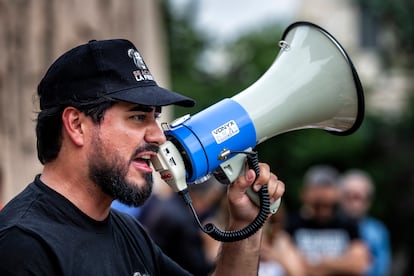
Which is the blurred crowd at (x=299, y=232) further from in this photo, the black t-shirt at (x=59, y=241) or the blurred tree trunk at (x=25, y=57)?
the black t-shirt at (x=59, y=241)

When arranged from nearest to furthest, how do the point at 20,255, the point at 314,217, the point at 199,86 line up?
the point at 20,255 < the point at 314,217 < the point at 199,86

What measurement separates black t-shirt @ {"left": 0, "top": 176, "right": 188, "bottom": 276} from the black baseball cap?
304mm

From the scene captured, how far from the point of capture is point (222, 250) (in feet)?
10.5

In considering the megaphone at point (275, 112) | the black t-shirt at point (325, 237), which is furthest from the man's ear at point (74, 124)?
the black t-shirt at point (325, 237)

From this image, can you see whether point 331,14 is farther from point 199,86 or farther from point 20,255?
point 20,255

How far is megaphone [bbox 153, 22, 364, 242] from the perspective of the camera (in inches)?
116

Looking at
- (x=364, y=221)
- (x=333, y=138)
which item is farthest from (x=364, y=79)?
(x=364, y=221)

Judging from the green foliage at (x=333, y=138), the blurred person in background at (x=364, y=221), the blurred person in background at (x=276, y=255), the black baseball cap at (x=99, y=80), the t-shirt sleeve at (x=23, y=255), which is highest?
the black baseball cap at (x=99, y=80)

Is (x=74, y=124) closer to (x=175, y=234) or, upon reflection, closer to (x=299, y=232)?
(x=175, y=234)

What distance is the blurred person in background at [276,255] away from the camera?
5656 mm

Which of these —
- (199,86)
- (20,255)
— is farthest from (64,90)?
(199,86)

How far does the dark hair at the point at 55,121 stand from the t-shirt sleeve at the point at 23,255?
0.39 meters

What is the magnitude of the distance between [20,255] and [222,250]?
3.07 feet

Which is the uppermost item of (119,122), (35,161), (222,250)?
(119,122)
